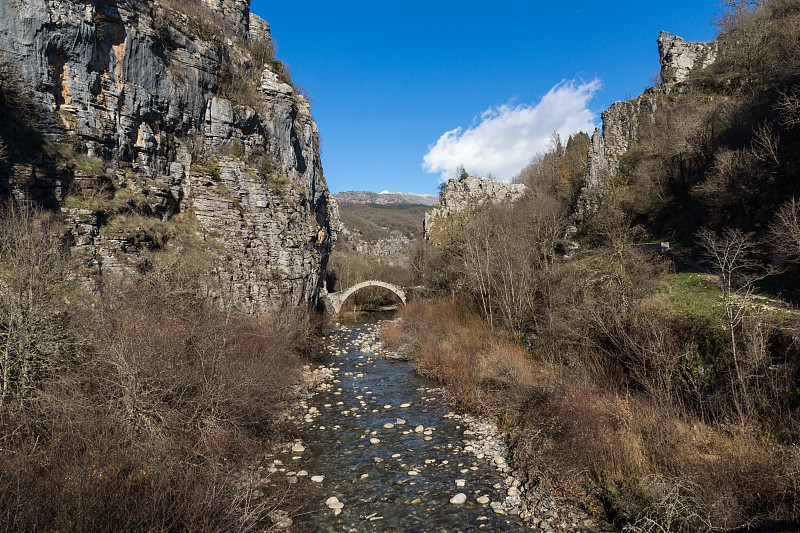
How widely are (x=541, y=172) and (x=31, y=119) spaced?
49005 millimetres

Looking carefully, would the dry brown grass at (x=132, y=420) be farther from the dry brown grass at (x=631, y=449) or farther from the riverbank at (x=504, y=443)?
the dry brown grass at (x=631, y=449)

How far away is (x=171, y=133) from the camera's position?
23.8 metres

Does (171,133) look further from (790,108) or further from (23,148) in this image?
(790,108)

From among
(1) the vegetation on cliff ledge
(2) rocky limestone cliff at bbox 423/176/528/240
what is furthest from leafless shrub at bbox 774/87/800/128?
(2) rocky limestone cliff at bbox 423/176/528/240

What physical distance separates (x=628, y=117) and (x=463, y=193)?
59.3 ft

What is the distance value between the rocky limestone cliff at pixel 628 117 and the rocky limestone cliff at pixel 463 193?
12.6 meters

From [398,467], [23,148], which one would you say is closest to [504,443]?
[398,467]

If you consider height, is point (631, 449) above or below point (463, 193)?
below

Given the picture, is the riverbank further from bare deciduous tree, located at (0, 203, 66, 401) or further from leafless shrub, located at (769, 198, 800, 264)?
bare deciduous tree, located at (0, 203, 66, 401)

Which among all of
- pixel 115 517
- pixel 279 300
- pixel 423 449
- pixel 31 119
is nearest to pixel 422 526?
pixel 423 449

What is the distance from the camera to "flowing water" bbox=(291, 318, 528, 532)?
A: 8.49m

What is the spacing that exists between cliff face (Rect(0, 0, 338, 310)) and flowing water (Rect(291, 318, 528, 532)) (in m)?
8.41

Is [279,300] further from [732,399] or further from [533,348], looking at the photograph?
[732,399]

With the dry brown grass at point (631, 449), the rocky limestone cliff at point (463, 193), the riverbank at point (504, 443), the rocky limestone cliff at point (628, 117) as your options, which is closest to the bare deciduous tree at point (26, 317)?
the riverbank at point (504, 443)
